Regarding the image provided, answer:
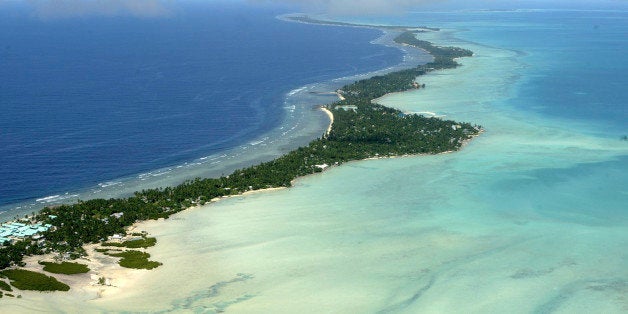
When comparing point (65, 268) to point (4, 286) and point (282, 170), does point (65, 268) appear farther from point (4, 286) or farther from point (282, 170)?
point (282, 170)

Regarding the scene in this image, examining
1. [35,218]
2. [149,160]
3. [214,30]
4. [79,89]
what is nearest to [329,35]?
[214,30]

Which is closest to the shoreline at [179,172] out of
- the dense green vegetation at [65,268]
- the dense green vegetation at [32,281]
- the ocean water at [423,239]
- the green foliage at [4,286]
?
the ocean water at [423,239]

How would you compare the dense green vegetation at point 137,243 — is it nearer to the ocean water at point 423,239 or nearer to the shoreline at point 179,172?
the ocean water at point 423,239

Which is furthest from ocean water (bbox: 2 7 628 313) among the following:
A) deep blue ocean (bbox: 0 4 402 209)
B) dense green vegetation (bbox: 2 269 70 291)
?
deep blue ocean (bbox: 0 4 402 209)

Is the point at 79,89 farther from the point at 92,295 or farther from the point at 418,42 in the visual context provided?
the point at 418,42

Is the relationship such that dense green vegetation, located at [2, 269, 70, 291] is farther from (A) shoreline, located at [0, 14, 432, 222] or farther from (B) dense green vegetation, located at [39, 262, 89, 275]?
(A) shoreline, located at [0, 14, 432, 222]

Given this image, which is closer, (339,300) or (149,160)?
(339,300)

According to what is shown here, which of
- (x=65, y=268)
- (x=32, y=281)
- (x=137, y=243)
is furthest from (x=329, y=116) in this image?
(x=32, y=281)
